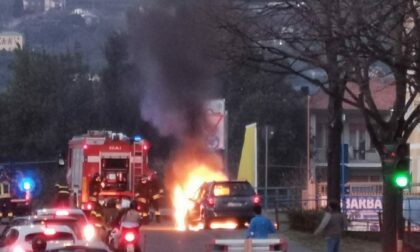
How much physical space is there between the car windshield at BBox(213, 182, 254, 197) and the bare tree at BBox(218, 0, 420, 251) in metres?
4.98

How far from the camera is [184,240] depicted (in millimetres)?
30891

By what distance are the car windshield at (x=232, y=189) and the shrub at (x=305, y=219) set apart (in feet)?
5.11

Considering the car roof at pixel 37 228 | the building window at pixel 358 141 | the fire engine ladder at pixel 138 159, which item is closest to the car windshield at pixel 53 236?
the car roof at pixel 37 228

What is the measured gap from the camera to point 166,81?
48.1m

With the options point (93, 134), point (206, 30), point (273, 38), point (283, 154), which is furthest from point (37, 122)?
point (273, 38)

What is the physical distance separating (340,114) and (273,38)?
6895 millimetres

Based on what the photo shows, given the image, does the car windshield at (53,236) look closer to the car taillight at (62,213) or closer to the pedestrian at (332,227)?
the car taillight at (62,213)

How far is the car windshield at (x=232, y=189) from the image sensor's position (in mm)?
36000

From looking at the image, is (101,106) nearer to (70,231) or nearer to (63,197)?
(63,197)

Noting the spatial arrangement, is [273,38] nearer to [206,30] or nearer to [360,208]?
[206,30]

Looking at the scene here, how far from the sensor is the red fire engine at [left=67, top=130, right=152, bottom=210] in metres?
40.0

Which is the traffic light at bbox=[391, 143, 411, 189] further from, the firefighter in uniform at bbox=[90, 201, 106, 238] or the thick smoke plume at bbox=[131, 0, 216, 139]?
the thick smoke plume at bbox=[131, 0, 216, 139]

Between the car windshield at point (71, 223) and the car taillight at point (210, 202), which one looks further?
the car taillight at point (210, 202)

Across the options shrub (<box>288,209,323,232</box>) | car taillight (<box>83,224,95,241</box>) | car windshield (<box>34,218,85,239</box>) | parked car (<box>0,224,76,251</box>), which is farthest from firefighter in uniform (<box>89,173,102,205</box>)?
parked car (<box>0,224,76,251</box>)
